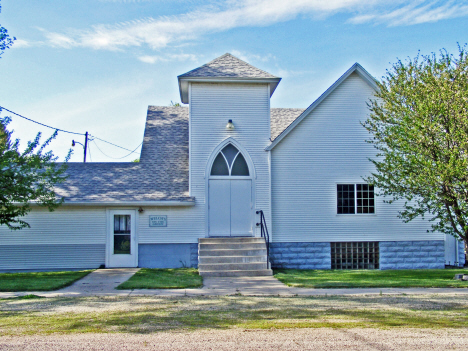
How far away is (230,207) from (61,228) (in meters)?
5.85

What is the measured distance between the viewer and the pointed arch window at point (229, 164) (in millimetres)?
17219

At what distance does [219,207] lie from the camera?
1700 cm

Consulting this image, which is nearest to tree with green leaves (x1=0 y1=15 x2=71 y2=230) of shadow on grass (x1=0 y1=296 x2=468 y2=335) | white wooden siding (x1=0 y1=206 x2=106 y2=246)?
white wooden siding (x1=0 y1=206 x2=106 y2=246)

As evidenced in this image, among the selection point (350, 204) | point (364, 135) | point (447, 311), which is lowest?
point (447, 311)

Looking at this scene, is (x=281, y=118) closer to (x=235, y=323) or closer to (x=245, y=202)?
(x=245, y=202)

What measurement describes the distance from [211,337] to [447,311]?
15.4 ft

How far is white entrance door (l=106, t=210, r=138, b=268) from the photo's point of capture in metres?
16.6

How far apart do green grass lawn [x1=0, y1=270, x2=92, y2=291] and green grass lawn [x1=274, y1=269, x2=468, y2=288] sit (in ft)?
19.1

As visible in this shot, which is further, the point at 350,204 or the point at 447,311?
the point at 350,204

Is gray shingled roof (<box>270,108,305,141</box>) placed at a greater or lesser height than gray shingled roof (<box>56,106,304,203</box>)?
greater

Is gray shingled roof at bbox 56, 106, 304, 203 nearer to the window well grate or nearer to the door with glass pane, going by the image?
the door with glass pane

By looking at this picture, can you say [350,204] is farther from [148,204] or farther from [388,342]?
[388,342]

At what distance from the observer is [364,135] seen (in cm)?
1747

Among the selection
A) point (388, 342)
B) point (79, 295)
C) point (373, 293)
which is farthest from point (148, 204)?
point (388, 342)
